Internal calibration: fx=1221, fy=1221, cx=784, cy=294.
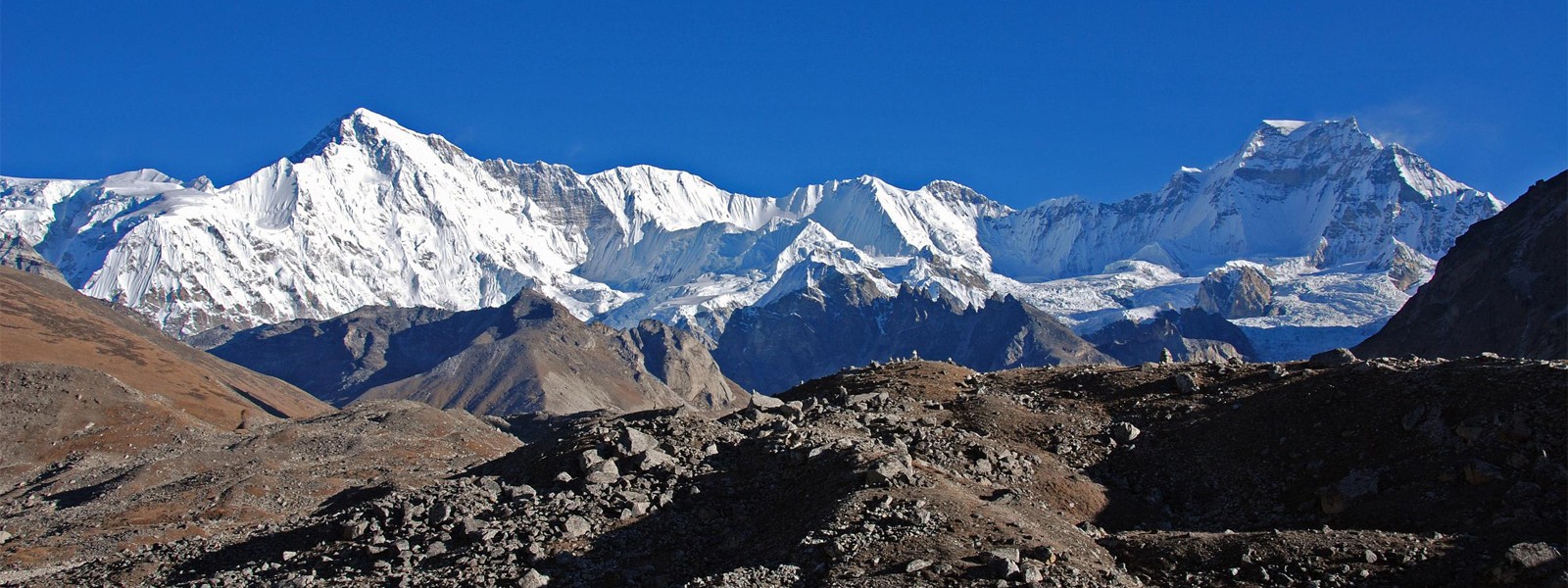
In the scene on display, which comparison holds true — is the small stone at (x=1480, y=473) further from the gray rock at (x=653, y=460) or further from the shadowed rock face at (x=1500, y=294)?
the shadowed rock face at (x=1500, y=294)

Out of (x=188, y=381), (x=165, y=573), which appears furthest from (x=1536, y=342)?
(x=188, y=381)

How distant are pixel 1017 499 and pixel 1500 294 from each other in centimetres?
16363

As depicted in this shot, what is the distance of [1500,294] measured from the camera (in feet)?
544

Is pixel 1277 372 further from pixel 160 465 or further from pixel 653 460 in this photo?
pixel 160 465

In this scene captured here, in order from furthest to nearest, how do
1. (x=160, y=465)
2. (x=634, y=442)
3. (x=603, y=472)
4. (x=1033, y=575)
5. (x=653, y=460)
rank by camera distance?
(x=160, y=465)
(x=634, y=442)
(x=653, y=460)
(x=603, y=472)
(x=1033, y=575)

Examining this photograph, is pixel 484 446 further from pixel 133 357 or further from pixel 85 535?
pixel 133 357

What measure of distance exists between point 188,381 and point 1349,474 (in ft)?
631

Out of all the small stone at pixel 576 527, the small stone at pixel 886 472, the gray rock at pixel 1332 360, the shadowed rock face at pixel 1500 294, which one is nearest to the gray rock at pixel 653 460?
the small stone at pixel 576 527

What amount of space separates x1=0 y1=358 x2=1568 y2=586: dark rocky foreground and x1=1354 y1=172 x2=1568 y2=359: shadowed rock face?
386ft

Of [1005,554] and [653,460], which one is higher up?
[653,460]

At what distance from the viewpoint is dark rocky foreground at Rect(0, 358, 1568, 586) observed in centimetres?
2430

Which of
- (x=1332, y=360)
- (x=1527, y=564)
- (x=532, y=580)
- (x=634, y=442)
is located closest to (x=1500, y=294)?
(x=1332, y=360)

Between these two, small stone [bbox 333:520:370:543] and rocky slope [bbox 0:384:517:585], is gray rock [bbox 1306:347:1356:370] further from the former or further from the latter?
rocky slope [bbox 0:384:517:585]

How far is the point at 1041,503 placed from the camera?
30891 millimetres
